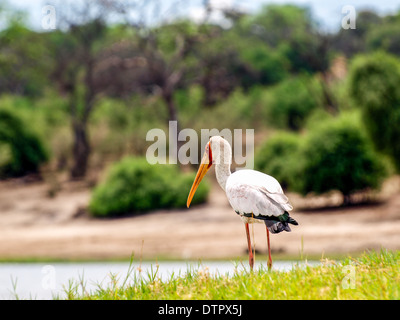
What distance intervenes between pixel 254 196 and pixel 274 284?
659 millimetres

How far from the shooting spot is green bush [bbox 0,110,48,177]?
97.3 feet

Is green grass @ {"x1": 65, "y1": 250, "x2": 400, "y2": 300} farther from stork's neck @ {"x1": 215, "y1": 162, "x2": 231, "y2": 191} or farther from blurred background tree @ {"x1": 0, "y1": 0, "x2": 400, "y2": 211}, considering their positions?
blurred background tree @ {"x1": 0, "y1": 0, "x2": 400, "y2": 211}

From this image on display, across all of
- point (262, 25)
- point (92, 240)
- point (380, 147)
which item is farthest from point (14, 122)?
point (262, 25)

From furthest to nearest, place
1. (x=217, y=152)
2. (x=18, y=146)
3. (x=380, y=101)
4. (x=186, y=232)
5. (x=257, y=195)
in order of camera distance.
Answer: (x=18, y=146)
(x=380, y=101)
(x=186, y=232)
(x=217, y=152)
(x=257, y=195)

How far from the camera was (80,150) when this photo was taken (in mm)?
30219

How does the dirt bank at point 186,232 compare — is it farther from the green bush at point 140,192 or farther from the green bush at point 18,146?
the green bush at point 18,146

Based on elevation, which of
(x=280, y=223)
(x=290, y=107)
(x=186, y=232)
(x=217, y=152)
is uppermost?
(x=290, y=107)

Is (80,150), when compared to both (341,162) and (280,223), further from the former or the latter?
(280,223)

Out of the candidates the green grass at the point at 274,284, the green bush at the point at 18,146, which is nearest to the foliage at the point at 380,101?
the green grass at the point at 274,284

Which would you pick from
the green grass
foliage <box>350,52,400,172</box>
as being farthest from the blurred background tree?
the green grass

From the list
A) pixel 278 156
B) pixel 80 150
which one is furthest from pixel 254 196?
pixel 80 150

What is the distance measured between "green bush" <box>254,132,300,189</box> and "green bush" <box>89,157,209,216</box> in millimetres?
2292

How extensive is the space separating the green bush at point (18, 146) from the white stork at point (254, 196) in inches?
1005

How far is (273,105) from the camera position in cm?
3597
